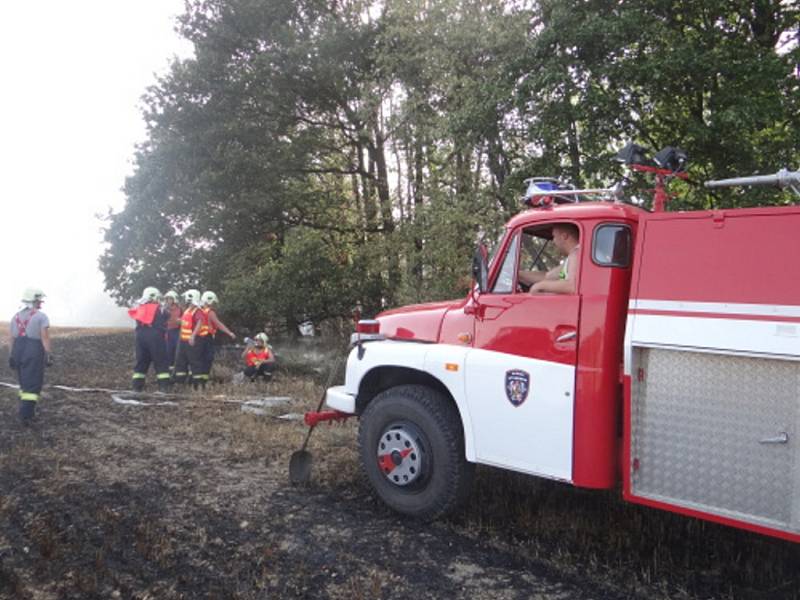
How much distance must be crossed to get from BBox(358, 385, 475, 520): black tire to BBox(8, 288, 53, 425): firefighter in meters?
5.19

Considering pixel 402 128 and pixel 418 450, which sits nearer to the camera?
pixel 418 450

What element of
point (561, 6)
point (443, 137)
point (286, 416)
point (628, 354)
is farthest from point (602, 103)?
point (628, 354)

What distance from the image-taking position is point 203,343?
11.4m

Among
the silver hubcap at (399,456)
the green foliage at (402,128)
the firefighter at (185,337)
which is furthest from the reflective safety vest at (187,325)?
the silver hubcap at (399,456)

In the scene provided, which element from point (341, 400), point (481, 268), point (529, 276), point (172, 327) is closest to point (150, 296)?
point (172, 327)

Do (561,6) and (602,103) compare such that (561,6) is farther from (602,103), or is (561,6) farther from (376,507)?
(376,507)

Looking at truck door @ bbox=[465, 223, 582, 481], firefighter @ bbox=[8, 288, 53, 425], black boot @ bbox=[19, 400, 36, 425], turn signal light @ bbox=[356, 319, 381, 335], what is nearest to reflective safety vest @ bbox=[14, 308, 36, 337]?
firefighter @ bbox=[8, 288, 53, 425]

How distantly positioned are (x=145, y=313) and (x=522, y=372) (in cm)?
859

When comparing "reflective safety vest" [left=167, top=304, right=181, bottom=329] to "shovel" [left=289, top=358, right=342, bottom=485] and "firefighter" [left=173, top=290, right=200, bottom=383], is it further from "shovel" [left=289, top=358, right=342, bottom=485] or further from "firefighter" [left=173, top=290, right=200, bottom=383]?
"shovel" [left=289, top=358, right=342, bottom=485]

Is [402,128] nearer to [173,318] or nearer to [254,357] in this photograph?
[254,357]

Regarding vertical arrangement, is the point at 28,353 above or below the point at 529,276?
below

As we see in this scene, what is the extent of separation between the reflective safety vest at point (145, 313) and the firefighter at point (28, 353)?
2.78m

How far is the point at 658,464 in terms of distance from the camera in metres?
3.64

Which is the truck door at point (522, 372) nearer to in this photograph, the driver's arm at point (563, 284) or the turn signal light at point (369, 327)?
the driver's arm at point (563, 284)
